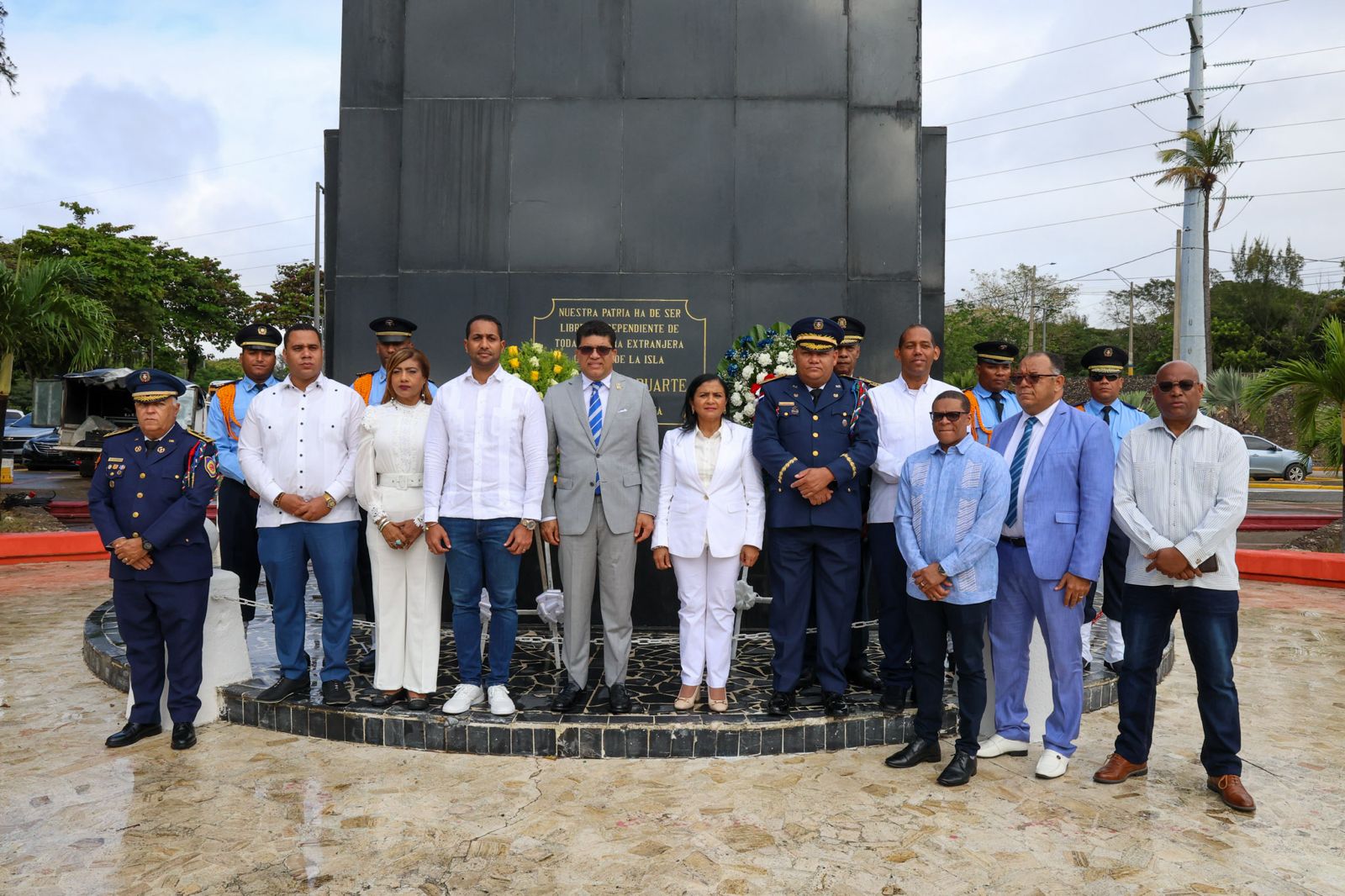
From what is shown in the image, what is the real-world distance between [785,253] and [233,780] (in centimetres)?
476

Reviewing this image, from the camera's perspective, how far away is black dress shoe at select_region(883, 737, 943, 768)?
4.26 m

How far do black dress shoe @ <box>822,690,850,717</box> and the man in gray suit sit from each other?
961 mm

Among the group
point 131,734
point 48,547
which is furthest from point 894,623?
point 48,547

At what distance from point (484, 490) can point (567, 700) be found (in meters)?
1.09

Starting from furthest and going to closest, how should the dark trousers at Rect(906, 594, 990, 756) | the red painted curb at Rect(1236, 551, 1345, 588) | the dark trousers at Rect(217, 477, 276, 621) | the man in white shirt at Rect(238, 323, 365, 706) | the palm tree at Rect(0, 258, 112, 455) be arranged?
the palm tree at Rect(0, 258, 112, 455) → the red painted curb at Rect(1236, 551, 1345, 588) → the dark trousers at Rect(217, 477, 276, 621) → the man in white shirt at Rect(238, 323, 365, 706) → the dark trousers at Rect(906, 594, 990, 756)

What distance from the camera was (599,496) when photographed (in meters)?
4.67

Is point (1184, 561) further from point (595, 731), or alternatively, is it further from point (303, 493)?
point (303, 493)

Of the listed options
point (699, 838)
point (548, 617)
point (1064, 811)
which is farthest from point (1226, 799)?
point (548, 617)

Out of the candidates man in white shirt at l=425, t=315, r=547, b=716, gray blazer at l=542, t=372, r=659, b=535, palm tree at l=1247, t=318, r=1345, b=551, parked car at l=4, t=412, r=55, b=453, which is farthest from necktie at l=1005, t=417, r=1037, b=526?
parked car at l=4, t=412, r=55, b=453

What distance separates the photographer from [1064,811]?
12.4ft

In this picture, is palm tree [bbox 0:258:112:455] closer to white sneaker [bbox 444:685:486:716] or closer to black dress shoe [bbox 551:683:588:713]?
white sneaker [bbox 444:685:486:716]

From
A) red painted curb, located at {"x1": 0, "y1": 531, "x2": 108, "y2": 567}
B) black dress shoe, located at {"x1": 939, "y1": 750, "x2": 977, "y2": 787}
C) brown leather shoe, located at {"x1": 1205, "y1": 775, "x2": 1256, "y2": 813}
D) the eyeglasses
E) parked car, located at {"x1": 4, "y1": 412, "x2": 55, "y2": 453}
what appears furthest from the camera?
parked car, located at {"x1": 4, "y1": 412, "x2": 55, "y2": 453}

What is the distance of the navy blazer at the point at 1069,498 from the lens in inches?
161

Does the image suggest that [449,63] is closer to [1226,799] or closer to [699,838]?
[699,838]
